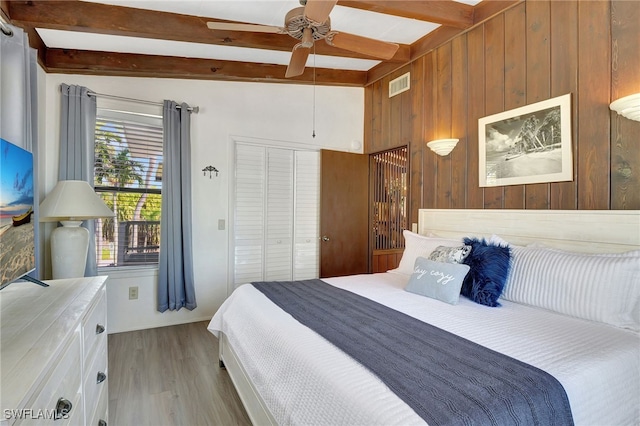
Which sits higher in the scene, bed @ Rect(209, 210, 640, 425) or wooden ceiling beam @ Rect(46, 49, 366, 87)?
wooden ceiling beam @ Rect(46, 49, 366, 87)

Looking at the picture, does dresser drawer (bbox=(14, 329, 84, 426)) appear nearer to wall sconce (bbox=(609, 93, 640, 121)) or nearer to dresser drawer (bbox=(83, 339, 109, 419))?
dresser drawer (bbox=(83, 339, 109, 419))

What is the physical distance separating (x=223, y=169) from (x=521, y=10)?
10.3ft

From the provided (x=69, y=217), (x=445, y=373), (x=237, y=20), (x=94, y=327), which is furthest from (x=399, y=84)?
(x=94, y=327)

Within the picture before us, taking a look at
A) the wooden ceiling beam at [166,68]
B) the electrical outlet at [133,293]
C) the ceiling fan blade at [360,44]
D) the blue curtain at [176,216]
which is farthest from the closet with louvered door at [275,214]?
the ceiling fan blade at [360,44]

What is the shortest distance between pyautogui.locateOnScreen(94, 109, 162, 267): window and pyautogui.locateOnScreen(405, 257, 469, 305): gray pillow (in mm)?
2742

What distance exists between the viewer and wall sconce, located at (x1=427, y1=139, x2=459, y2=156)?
3010mm

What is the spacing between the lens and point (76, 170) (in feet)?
9.67

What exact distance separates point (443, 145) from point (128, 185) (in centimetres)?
321

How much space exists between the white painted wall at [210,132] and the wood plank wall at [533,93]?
1.00m

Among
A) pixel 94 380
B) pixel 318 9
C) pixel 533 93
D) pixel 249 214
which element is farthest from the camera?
pixel 249 214

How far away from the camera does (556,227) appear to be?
2262mm

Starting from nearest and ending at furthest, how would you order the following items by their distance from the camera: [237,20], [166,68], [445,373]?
[445,373] < [237,20] < [166,68]

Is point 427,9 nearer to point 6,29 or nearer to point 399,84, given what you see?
point 399,84

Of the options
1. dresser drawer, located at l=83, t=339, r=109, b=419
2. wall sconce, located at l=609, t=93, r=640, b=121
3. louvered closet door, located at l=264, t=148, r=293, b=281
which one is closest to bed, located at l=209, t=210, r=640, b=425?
wall sconce, located at l=609, t=93, r=640, b=121
